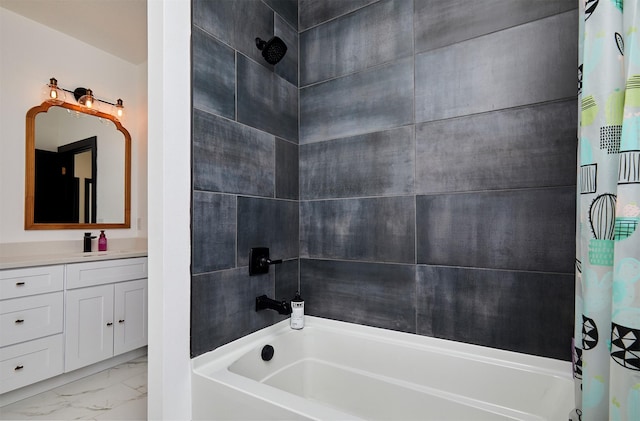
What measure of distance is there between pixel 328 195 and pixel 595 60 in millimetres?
1217

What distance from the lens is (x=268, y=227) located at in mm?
1667

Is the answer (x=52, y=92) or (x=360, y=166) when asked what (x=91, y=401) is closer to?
(x=360, y=166)

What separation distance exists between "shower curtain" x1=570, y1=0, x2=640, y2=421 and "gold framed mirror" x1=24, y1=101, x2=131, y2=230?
329 centimetres

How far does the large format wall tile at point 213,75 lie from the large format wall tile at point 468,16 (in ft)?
2.96

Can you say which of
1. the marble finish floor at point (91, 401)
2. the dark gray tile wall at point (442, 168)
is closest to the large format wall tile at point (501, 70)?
the dark gray tile wall at point (442, 168)

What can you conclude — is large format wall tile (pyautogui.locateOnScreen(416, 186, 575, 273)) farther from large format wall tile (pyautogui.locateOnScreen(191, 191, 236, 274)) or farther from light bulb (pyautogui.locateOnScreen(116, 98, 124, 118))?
light bulb (pyautogui.locateOnScreen(116, 98, 124, 118))

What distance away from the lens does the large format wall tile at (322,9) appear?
175cm

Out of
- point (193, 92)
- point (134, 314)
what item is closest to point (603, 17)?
point (193, 92)

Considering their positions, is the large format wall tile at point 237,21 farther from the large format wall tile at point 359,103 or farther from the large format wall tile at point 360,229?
the large format wall tile at point 360,229

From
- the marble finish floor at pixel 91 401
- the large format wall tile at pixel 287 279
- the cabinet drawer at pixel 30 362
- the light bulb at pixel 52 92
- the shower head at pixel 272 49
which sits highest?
the light bulb at pixel 52 92

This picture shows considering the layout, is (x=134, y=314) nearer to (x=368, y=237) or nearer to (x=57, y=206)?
(x=57, y=206)

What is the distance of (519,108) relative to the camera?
1324mm

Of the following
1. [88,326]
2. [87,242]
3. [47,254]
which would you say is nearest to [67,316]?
[88,326]

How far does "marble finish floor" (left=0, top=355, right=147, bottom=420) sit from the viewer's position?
1845 millimetres
